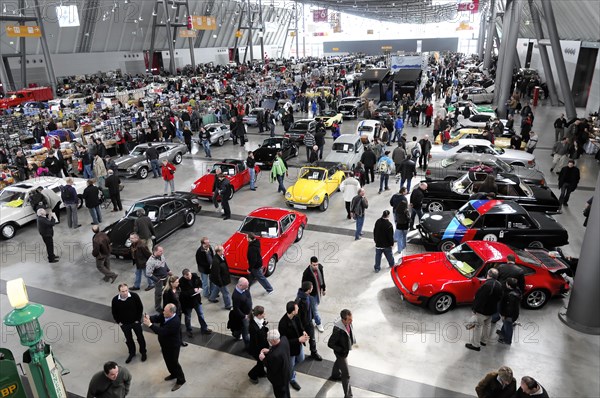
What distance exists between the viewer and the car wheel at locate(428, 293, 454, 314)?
8125mm

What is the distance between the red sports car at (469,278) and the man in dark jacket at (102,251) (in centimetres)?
655

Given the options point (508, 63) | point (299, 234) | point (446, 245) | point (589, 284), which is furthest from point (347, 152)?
point (508, 63)

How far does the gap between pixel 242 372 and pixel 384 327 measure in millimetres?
2809

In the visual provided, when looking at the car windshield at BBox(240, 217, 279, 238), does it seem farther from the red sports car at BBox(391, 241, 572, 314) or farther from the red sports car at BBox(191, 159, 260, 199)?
the red sports car at BBox(191, 159, 260, 199)

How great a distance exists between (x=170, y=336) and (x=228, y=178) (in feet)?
27.9

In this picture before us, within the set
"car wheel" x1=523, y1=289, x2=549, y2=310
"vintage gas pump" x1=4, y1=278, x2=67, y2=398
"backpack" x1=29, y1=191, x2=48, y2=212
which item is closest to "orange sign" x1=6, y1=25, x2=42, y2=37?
"backpack" x1=29, y1=191, x2=48, y2=212

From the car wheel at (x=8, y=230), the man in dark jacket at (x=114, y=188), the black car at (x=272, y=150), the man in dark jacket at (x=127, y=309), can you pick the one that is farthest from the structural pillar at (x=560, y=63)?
the car wheel at (x=8, y=230)

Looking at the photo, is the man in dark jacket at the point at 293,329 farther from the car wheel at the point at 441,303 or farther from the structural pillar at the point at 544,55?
the structural pillar at the point at 544,55

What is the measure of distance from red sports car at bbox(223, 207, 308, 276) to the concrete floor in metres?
0.45

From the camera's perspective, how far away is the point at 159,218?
1153 cm

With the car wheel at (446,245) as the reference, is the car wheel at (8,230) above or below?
below

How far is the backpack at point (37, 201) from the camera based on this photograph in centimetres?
1291

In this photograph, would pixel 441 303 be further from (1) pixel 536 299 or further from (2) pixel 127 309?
(2) pixel 127 309

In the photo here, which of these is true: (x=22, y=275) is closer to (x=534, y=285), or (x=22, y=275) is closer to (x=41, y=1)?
(x=534, y=285)
